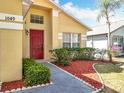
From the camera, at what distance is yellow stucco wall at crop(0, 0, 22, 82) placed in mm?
8891

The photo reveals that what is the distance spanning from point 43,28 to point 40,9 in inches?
66.7

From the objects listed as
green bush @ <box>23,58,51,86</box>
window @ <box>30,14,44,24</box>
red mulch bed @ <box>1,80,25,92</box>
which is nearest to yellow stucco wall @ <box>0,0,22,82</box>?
red mulch bed @ <box>1,80,25,92</box>

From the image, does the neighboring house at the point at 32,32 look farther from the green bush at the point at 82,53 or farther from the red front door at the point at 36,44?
the green bush at the point at 82,53

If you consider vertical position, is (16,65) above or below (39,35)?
below

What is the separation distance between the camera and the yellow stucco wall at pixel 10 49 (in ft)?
29.2

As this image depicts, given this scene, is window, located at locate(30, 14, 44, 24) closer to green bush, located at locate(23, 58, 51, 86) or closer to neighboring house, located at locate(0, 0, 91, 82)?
neighboring house, located at locate(0, 0, 91, 82)

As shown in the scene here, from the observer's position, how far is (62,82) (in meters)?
9.46

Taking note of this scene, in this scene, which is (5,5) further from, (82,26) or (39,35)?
(82,26)

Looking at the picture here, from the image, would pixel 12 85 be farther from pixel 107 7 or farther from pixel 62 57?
pixel 107 7

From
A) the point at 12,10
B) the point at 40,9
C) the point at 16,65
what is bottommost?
the point at 16,65

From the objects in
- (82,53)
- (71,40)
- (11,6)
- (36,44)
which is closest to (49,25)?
(36,44)

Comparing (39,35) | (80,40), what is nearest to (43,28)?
(39,35)

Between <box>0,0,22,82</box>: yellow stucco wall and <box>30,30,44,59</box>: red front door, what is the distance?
19.2ft

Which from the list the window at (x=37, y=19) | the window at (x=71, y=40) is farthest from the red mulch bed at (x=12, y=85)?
the window at (x=71, y=40)
